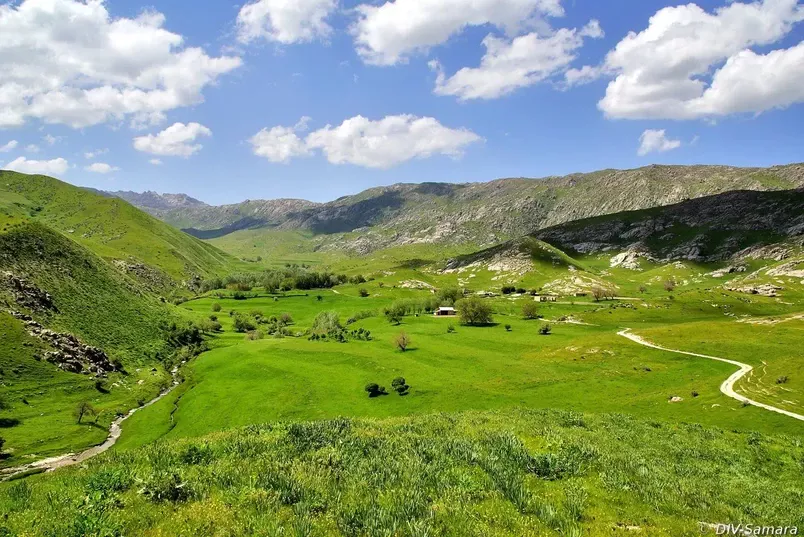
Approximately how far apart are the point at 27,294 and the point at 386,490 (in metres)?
129

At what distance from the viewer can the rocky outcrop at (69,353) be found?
309 ft

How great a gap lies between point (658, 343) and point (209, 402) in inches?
4605

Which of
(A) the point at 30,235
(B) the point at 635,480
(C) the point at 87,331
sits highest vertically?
(A) the point at 30,235

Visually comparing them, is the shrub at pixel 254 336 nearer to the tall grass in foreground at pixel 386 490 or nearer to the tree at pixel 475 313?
the tree at pixel 475 313

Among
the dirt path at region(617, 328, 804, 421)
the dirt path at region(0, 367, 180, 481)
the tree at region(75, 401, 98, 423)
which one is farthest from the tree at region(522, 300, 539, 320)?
the tree at region(75, 401, 98, 423)

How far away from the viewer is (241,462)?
15414 mm

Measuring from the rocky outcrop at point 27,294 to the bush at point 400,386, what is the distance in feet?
293

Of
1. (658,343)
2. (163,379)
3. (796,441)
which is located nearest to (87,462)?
(796,441)

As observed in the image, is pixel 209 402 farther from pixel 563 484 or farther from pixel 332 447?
pixel 563 484

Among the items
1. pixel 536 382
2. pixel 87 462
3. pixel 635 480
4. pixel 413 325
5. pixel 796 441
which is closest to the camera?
pixel 635 480

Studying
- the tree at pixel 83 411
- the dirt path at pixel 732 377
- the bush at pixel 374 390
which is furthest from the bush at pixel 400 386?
the tree at pixel 83 411

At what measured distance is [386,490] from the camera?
13.1m

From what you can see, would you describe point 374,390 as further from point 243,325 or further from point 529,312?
point 529,312

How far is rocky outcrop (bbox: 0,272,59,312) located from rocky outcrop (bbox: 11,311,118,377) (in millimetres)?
5553
